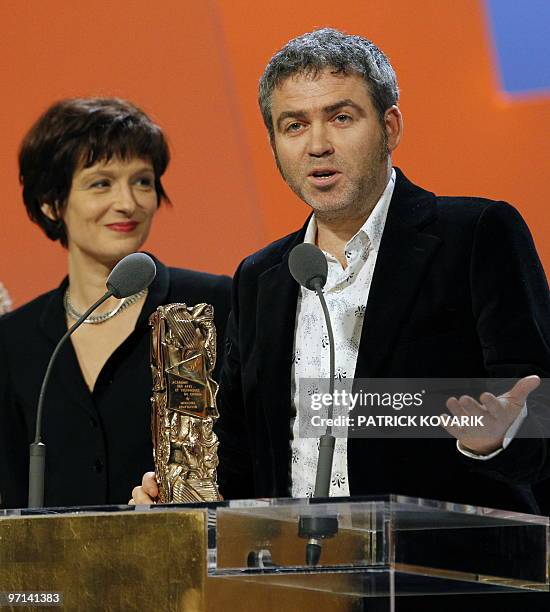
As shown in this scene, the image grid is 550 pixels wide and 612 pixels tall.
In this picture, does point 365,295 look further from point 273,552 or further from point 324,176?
point 273,552

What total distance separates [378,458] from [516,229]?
55cm

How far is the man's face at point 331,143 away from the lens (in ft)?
8.96

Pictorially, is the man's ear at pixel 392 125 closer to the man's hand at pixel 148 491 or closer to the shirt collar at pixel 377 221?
the shirt collar at pixel 377 221

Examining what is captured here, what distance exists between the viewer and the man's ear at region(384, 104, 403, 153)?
9.29 ft

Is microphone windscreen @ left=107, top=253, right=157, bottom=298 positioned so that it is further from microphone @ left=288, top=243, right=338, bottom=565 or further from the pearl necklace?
the pearl necklace

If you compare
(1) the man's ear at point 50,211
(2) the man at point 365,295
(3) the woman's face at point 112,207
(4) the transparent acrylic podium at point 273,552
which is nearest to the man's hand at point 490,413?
(4) the transparent acrylic podium at point 273,552

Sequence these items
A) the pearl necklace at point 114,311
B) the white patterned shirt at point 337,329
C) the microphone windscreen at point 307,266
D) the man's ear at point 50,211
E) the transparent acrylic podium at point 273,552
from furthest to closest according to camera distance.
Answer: the man's ear at point 50,211
the pearl necklace at point 114,311
the white patterned shirt at point 337,329
the microphone windscreen at point 307,266
the transparent acrylic podium at point 273,552

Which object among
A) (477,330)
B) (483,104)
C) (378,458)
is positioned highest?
(483,104)

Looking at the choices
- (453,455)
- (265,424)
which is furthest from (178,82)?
(453,455)

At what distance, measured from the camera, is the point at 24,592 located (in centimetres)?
192

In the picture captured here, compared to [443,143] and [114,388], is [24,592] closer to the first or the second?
[114,388]

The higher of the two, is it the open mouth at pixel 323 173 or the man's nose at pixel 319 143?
the man's nose at pixel 319 143

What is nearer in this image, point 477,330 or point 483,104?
point 477,330

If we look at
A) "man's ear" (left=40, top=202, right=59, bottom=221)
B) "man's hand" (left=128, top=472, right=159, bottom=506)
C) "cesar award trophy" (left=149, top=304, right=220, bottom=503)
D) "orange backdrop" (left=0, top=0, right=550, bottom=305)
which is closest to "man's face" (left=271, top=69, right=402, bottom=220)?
"cesar award trophy" (left=149, top=304, right=220, bottom=503)
